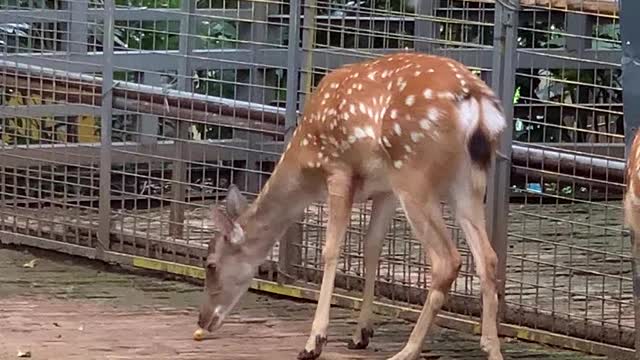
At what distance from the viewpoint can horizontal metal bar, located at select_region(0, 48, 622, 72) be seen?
370 inches

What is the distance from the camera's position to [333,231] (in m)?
7.37

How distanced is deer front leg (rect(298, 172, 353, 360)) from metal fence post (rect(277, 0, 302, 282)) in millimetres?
1127

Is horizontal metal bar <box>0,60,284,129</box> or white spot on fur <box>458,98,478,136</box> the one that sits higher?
white spot on fur <box>458,98,478,136</box>

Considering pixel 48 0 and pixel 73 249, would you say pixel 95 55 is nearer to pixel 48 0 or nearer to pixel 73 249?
pixel 48 0

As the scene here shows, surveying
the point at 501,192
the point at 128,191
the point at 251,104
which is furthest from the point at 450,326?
the point at 128,191

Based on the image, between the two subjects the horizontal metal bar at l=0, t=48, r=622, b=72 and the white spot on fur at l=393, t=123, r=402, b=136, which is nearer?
the white spot on fur at l=393, t=123, r=402, b=136

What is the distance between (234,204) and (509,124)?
4.83ft

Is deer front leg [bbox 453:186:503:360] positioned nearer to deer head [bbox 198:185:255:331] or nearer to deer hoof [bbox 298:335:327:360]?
deer hoof [bbox 298:335:327:360]

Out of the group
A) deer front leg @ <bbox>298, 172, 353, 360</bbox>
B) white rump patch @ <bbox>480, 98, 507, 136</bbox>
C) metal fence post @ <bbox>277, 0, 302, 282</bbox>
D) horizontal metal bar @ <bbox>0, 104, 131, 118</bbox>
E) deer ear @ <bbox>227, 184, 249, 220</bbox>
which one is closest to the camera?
white rump patch @ <bbox>480, 98, 507, 136</bbox>

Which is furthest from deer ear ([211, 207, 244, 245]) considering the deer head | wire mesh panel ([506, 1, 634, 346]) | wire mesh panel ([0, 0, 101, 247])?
wire mesh panel ([0, 0, 101, 247])

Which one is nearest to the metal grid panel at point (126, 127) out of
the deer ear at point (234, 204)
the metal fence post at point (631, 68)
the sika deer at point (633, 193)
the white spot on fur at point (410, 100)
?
the deer ear at point (234, 204)

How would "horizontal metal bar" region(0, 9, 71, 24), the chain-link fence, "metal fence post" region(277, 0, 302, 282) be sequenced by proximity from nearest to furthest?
the chain-link fence
"metal fence post" region(277, 0, 302, 282)
"horizontal metal bar" region(0, 9, 71, 24)

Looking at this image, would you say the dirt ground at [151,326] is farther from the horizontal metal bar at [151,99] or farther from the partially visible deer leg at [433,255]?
the horizontal metal bar at [151,99]

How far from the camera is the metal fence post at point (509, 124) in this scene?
7.63m
